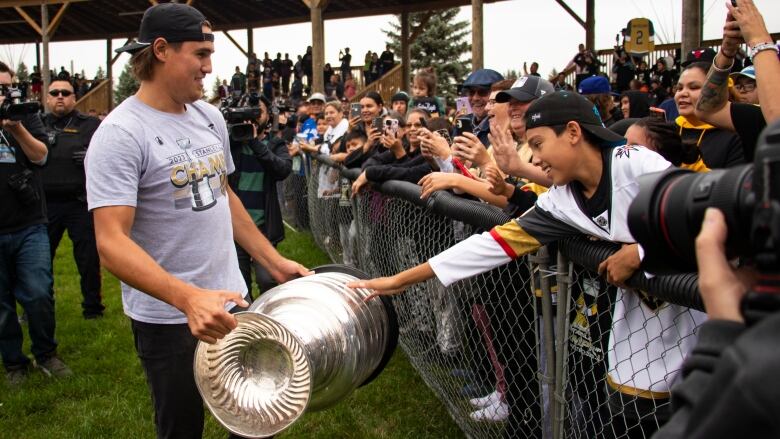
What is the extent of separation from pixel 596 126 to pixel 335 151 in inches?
221

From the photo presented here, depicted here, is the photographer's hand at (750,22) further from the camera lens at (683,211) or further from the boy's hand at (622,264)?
the camera lens at (683,211)

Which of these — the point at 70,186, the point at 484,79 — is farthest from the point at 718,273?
the point at 70,186

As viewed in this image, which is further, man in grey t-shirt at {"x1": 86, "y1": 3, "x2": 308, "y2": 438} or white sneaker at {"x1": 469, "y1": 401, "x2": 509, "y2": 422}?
white sneaker at {"x1": 469, "y1": 401, "x2": 509, "y2": 422}

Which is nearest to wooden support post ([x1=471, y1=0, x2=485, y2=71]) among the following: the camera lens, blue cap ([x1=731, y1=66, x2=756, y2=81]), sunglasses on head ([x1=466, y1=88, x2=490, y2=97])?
sunglasses on head ([x1=466, y1=88, x2=490, y2=97])

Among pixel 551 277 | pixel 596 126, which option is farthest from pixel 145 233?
pixel 596 126

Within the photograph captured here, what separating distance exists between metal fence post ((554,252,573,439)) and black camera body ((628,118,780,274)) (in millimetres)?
1093

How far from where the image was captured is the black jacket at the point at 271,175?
573cm

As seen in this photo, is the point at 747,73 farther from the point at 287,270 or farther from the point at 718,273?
the point at 718,273

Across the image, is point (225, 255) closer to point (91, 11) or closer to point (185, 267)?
point (185, 267)

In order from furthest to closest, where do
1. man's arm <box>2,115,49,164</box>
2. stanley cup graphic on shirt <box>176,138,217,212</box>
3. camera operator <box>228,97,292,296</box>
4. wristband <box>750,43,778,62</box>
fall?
camera operator <box>228,97,292,296</box> < man's arm <box>2,115,49,164</box> < wristband <box>750,43,778,62</box> < stanley cup graphic on shirt <box>176,138,217,212</box>

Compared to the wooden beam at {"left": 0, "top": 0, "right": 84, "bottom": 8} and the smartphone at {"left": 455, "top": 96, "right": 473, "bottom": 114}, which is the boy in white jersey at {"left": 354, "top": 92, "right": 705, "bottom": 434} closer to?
the smartphone at {"left": 455, "top": 96, "right": 473, "bottom": 114}

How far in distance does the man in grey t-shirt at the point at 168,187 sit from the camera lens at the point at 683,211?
1770 mm

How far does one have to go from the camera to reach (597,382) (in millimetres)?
2691

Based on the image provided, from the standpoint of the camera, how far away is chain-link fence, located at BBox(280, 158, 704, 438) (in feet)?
7.54
